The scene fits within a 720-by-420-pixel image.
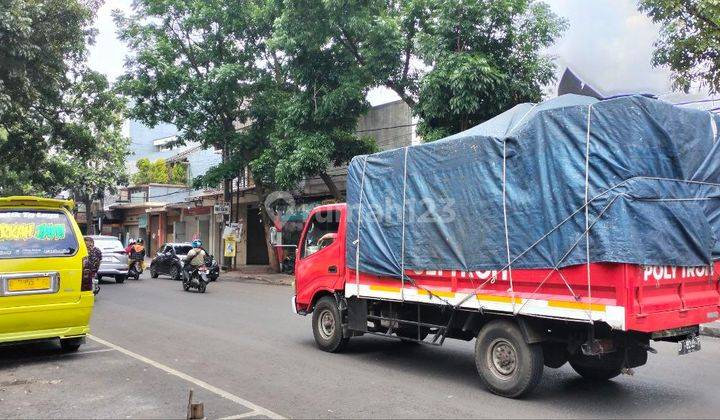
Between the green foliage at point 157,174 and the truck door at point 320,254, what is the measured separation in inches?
1380

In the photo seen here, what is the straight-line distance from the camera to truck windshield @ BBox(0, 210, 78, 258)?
7.01 m

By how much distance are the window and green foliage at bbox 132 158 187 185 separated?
35073 mm

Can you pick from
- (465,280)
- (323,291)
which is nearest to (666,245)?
(465,280)

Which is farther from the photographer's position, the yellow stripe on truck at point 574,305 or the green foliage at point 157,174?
the green foliage at point 157,174

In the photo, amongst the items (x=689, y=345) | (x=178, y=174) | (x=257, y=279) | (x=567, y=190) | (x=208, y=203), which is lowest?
(x=257, y=279)

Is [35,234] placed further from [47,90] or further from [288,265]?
[288,265]

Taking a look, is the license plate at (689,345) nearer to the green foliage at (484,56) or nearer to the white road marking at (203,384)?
the white road marking at (203,384)

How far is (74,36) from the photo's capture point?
16.5 metres

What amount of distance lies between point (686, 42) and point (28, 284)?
40.5 feet

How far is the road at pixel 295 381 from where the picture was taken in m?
5.34

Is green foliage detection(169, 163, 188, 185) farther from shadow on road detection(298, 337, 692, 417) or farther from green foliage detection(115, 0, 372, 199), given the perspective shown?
shadow on road detection(298, 337, 692, 417)

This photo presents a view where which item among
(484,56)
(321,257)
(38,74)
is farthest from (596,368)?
(38,74)

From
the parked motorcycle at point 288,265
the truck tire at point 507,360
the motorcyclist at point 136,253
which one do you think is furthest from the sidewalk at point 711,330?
the motorcyclist at point 136,253

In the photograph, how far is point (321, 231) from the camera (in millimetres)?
8508
